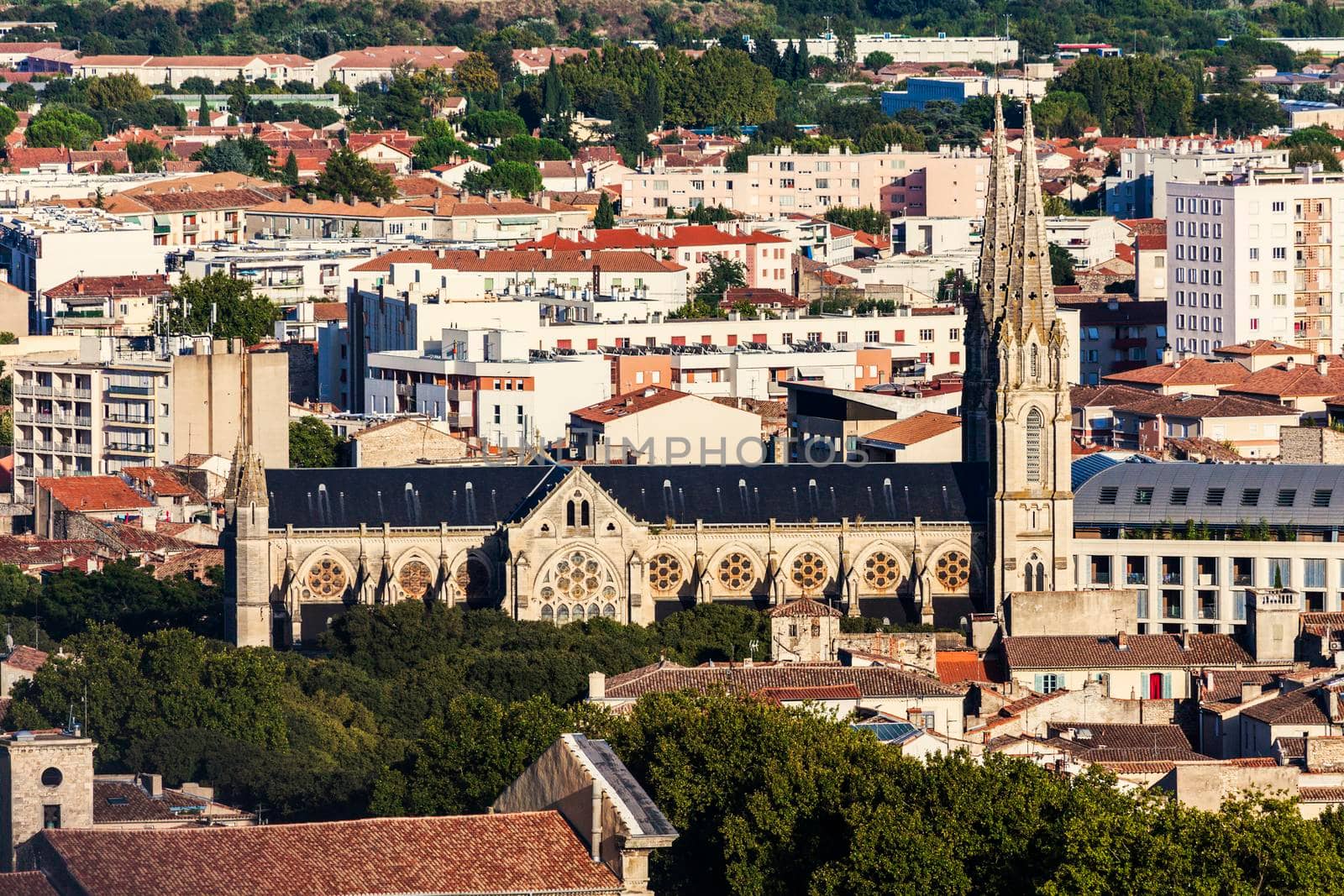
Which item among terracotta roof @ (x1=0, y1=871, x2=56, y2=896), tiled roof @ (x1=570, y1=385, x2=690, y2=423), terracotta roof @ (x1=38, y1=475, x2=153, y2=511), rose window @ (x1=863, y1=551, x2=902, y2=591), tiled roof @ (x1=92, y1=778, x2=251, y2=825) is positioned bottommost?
tiled roof @ (x1=92, y1=778, x2=251, y2=825)

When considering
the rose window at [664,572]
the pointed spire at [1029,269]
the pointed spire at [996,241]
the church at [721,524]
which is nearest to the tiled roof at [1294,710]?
the church at [721,524]

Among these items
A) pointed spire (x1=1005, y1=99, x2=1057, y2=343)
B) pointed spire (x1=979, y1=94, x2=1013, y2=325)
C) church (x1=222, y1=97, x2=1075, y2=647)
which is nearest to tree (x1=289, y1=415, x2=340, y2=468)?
church (x1=222, y1=97, x2=1075, y2=647)

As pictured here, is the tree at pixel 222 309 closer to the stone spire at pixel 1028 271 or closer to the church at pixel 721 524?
the church at pixel 721 524

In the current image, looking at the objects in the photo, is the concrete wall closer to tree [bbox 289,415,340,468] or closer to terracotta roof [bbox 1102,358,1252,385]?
tree [bbox 289,415,340,468]

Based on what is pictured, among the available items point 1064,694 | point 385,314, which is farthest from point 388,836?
point 385,314

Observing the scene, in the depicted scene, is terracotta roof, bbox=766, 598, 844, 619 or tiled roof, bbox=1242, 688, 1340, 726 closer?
tiled roof, bbox=1242, 688, 1340, 726

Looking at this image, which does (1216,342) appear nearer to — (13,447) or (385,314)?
(385,314)
